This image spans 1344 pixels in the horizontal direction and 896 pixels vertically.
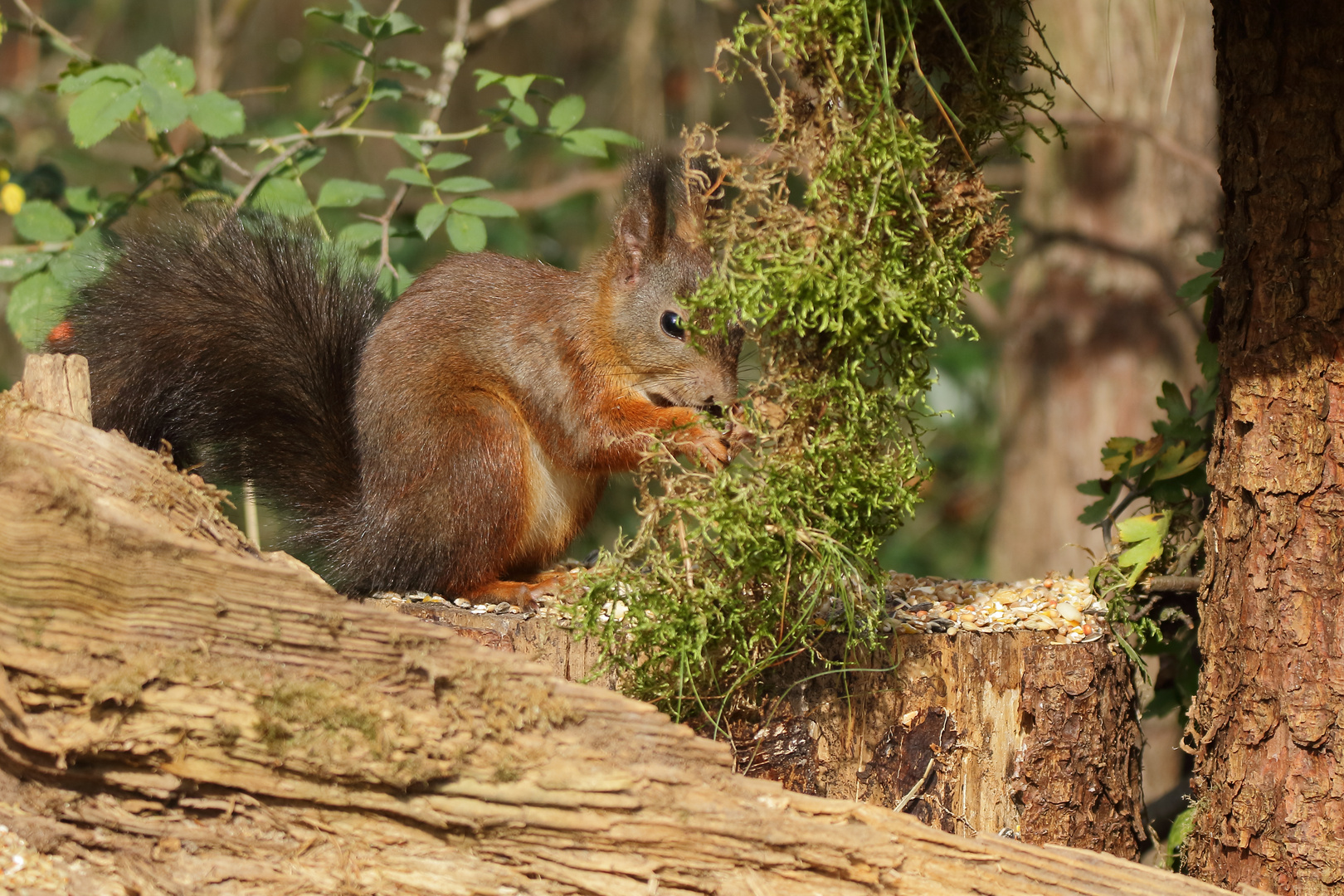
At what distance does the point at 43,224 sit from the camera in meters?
2.55

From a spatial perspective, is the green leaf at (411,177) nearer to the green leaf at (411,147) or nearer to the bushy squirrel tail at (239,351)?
the green leaf at (411,147)

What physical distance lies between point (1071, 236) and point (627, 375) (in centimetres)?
214

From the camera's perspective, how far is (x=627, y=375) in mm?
2354

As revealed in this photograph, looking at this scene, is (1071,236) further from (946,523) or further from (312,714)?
(312,714)

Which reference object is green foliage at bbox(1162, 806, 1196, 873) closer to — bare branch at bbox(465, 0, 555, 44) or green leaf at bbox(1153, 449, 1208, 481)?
green leaf at bbox(1153, 449, 1208, 481)

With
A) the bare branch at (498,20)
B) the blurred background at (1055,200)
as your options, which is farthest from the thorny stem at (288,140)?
the bare branch at (498,20)

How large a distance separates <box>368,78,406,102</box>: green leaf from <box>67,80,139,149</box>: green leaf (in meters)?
0.50

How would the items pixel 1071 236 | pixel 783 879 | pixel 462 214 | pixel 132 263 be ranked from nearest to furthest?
pixel 783 879, pixel 132 263, pixel 462 214, pixel 1071 236

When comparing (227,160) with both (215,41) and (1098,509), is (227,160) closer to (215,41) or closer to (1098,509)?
(215,41)

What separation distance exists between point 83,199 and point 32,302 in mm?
320

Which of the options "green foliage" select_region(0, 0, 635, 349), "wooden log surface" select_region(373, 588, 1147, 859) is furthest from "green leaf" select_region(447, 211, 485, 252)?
"wooden log surface" select_region(373, 588, 1147, 859)

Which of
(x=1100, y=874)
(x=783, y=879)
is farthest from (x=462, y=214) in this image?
(x=1100, y=874)

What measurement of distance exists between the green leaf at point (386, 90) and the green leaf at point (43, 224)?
0.72 m

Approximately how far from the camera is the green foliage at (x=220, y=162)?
2334 millimetres
